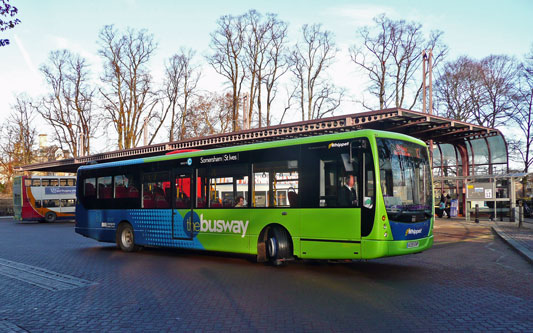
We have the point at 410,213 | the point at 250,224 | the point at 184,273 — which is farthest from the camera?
the point at 250,224

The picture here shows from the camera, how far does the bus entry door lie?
491 inches

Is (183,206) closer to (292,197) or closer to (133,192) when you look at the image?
(133,192)

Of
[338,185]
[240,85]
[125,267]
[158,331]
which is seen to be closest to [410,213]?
[338,185]

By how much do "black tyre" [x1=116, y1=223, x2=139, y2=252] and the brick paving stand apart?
1.98 metres

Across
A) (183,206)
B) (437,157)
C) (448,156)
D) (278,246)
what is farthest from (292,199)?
(437,157)

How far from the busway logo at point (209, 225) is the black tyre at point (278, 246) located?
2.40ft

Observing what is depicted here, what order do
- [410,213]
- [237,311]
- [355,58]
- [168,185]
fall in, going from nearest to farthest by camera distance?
[237,311]
[410,213]
[168,185]
[355,58]

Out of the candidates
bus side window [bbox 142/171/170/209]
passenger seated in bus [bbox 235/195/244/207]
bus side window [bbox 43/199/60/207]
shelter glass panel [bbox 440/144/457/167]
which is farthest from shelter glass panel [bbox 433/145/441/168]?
bus side window [bbox 43/199/60/207]

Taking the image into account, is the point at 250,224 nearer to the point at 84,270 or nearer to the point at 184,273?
the point at 184,273

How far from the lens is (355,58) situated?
1609 inches

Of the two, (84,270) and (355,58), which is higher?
(355,58)

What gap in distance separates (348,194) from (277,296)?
270cm

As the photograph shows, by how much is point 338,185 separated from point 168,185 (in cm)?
540

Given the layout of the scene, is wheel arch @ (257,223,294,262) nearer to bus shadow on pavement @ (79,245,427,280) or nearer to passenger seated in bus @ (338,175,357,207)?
bus shadow on pavement @ (79,245,427,280)
